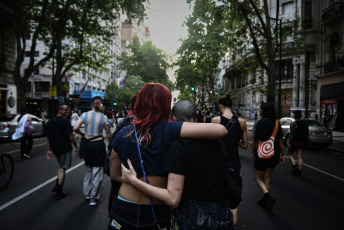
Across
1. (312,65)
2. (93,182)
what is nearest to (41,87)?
(312,65)

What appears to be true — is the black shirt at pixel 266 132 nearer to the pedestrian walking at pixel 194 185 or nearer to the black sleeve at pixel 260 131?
the black sleeve at pixel 260 131

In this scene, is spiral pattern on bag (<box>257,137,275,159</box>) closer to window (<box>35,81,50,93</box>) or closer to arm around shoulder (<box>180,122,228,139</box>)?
arm around shoulder (<box>180,122,228,139</box>)

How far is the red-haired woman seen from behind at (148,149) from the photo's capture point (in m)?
1.74

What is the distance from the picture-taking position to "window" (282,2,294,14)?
1305 inches

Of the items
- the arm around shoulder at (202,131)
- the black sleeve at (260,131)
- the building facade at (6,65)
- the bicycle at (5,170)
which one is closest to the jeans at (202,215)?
the arm around shoulder at (202,131)

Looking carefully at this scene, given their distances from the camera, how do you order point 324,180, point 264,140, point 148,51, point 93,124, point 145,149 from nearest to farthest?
point 145,149
point 264,140
point 93,124
point 324,180
point 148,51

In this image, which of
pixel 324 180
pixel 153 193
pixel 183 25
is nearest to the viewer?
pixel 153 193

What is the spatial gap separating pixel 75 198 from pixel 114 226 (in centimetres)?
371

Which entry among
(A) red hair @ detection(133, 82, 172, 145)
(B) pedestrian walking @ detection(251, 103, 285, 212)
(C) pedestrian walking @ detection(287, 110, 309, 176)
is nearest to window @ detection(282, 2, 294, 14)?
(C) pedestrian walking @ detection(287, 110, 309, 176)

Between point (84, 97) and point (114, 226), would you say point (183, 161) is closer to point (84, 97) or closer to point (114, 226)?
point (114, 226)

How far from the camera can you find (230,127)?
12.8ft

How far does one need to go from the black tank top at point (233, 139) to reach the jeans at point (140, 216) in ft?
7.16

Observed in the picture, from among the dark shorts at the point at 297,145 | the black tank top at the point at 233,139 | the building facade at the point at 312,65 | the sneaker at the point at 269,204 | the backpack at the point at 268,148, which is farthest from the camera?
the building facade at the point at 312,65

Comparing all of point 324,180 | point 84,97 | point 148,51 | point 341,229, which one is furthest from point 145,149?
point 148,51
